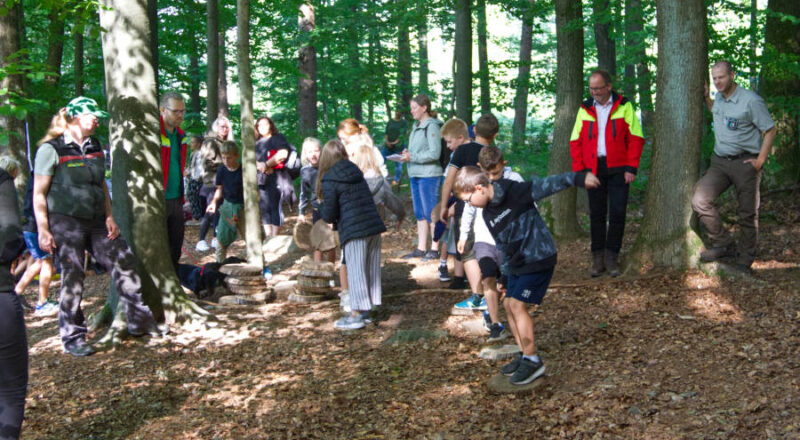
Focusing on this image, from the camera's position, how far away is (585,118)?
7.23 meters

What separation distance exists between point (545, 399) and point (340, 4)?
62.9 feet

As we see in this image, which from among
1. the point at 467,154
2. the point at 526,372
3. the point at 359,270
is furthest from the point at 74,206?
the point at 526,372

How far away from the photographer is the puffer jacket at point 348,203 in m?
6.61

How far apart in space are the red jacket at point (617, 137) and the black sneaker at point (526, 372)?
3.08 metres

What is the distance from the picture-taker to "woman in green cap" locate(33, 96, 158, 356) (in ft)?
18.5

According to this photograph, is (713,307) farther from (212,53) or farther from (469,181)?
(212,53)

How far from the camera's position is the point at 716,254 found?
6.45 m

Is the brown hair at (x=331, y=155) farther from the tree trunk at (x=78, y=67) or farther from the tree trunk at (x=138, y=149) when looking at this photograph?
the tree trunk at (x=78, y=67)

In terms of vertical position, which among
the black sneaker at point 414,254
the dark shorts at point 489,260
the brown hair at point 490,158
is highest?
the brown hair at point 490,158

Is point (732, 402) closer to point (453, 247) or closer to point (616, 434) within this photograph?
point (616, 434)

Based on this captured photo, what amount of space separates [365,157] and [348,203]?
1676 mm

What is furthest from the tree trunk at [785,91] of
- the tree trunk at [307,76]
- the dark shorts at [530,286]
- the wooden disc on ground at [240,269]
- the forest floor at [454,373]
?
the tree trunk at [307,76]

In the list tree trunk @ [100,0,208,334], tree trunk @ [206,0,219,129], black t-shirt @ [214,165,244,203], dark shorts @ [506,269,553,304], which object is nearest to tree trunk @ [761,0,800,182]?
dark shorts @ [506,269,553,304]

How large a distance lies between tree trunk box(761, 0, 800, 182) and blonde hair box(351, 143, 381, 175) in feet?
17.9
